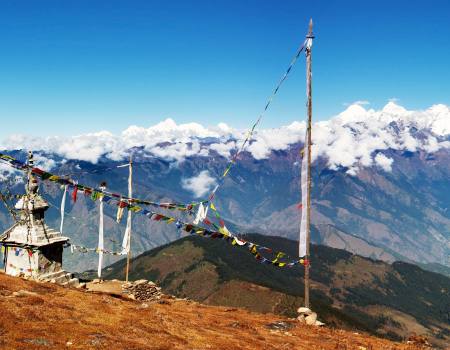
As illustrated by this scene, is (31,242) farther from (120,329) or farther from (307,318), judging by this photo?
(307,318)

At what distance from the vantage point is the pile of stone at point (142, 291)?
1887 inches

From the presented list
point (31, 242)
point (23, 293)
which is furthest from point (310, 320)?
point (31, 242)

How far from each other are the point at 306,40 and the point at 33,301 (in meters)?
28.8

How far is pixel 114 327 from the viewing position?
2566 centimetres

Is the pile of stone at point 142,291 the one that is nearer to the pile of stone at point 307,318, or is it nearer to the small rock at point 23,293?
the pile of stone at point 307,318

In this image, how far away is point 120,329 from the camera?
2552cm

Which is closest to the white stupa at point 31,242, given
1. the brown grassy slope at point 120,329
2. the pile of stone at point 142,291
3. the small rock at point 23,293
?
the brown grassy slope at point 120,329

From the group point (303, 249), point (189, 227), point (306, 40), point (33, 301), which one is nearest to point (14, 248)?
point (33, 301)

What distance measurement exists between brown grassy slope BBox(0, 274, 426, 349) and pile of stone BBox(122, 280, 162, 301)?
41.8 ft

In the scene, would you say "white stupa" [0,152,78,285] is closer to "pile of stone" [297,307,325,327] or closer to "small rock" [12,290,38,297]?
"small rock" [12,290,38,297]

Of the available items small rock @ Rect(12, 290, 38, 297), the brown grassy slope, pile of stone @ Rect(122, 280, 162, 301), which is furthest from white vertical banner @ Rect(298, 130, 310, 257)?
pile of stone @ Rect(122, 280, 162, 301)

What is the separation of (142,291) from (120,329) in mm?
23765

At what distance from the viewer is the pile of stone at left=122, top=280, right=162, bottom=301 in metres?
47.9

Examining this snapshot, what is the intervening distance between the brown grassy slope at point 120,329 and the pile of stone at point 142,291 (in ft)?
41.8
